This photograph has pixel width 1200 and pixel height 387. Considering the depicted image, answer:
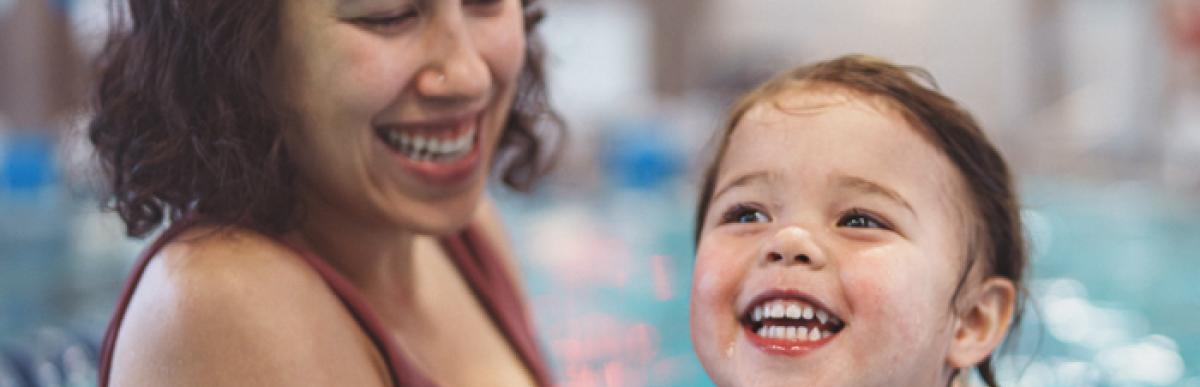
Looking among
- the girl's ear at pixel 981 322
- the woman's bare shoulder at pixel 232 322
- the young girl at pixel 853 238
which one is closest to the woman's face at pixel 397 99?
the woman's bare shoulder at pixel 232 322

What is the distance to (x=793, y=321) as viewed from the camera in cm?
135

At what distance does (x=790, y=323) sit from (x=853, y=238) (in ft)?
0.38

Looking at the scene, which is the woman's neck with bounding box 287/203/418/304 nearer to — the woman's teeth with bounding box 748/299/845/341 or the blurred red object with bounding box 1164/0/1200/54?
the woman's teeth with bounding box 748/299/845/341

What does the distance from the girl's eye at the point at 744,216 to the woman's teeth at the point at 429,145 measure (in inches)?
12.8

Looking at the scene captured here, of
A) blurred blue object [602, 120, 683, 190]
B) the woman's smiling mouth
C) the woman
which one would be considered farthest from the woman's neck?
blurred blue object [602, 120, 683, 190]

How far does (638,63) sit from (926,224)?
8.61 m

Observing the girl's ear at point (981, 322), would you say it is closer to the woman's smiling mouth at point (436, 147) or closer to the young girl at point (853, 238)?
the young girl at point (853, 238)

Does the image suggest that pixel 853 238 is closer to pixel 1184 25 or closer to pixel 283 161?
pixel 283 161

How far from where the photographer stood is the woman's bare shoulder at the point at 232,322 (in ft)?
4.08

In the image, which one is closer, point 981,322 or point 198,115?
point 198,115

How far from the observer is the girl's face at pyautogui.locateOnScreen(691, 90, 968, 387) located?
131 centimetres

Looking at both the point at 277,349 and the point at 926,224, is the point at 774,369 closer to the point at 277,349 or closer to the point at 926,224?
the point at 926,224

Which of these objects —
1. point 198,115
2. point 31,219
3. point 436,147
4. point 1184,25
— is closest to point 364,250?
point 436,147

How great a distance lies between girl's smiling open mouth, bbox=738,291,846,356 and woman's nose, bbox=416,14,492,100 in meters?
0.41
